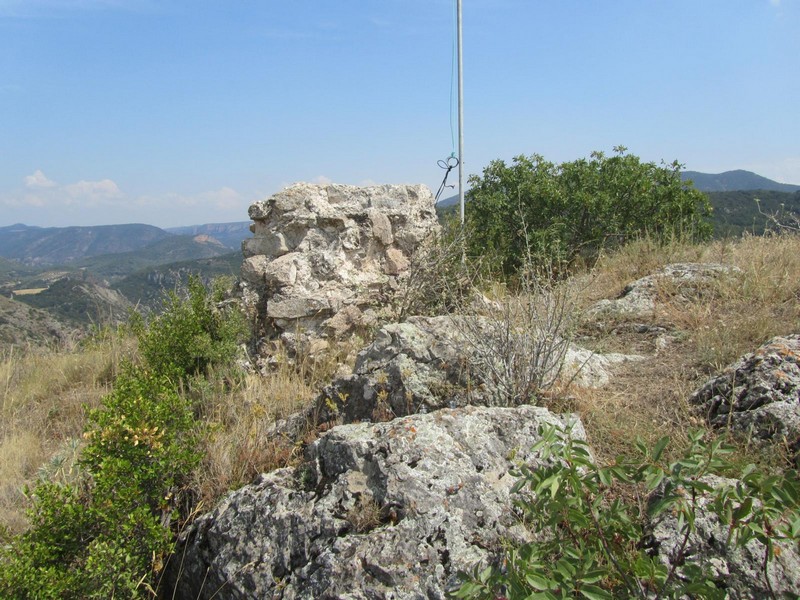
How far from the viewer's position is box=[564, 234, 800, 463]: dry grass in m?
2.86

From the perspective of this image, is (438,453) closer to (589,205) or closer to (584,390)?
(584,390)

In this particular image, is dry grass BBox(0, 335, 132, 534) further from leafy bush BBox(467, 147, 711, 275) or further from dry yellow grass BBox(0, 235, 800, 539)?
leafy bush BBox(467, 147, 711, 275)

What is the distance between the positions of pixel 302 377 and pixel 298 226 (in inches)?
68.5

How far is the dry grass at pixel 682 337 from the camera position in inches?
112

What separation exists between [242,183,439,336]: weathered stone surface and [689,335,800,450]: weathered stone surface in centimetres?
320

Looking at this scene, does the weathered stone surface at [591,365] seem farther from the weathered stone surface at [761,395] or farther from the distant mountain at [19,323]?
the distant mountain at [19,323]

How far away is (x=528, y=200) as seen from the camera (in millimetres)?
8234

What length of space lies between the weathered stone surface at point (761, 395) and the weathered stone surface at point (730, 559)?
2.46 ft

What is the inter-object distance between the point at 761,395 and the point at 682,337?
4.80 ft

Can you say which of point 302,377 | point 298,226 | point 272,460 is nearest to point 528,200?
point 298,226

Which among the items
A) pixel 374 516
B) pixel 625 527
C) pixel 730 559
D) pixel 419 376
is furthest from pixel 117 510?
pixel 730 559

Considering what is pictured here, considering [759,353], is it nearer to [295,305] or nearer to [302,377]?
[302,377]

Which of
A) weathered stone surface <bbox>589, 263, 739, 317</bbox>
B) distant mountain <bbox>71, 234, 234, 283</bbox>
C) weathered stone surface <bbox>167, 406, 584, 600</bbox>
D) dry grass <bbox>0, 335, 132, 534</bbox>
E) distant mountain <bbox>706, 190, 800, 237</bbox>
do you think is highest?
distant mountain <bbox>706, 190, 800, 237</bbox>

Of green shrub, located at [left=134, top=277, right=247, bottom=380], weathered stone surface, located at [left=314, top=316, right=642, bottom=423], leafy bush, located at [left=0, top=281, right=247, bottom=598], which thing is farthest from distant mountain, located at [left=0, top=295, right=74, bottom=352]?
weathered stone surface, located at [left=314, top=316, right=642, bottom=423]
